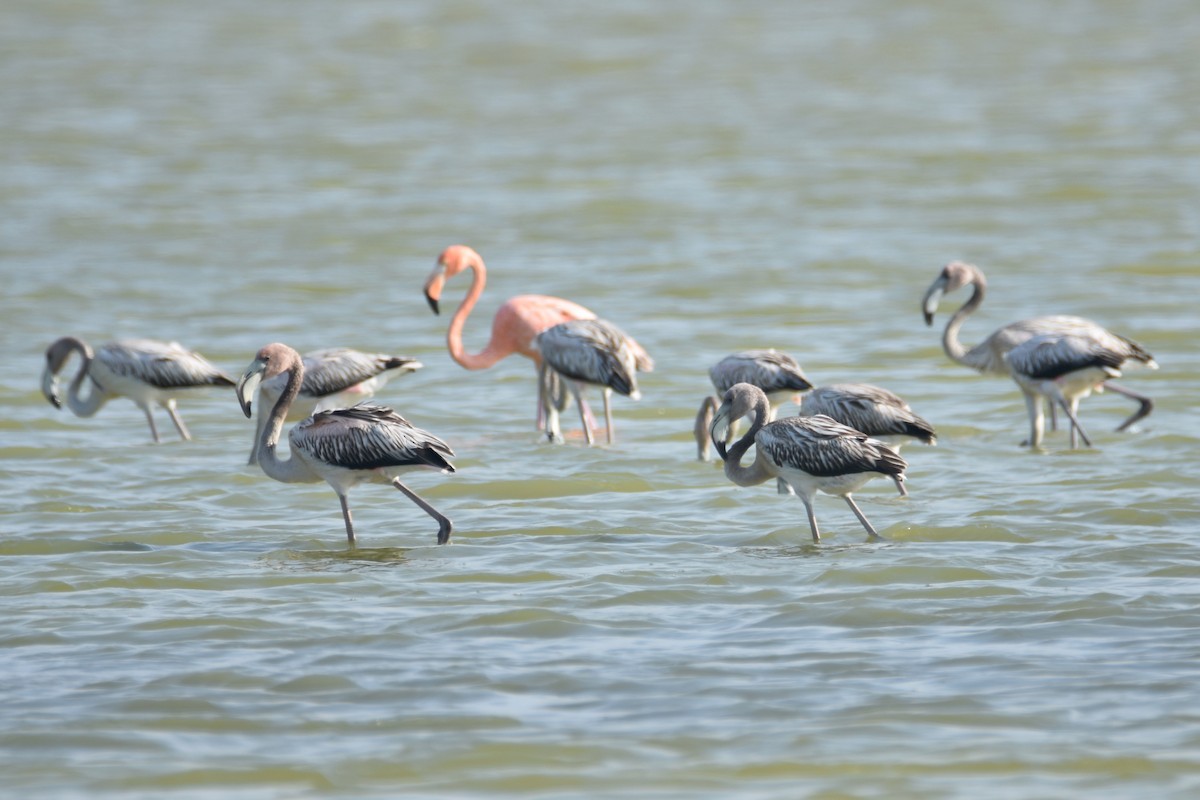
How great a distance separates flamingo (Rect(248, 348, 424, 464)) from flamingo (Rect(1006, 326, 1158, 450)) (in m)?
3.52

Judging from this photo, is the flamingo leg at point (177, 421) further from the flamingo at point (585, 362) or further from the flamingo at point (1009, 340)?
the flamingo at point (1009, 340)

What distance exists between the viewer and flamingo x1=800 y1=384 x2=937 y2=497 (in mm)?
9188

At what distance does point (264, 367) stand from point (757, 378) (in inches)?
108

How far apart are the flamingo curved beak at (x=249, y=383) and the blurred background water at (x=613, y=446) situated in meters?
0.66

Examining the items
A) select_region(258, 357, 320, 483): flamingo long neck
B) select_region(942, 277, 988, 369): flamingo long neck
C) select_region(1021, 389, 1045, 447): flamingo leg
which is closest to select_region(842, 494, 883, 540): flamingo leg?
select_region(258, 357, 320, 483): flamingo long neck

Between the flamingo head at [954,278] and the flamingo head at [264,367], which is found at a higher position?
the flamingo head at [954,278]

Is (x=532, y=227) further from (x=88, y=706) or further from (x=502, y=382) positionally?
(x=88, y=706)

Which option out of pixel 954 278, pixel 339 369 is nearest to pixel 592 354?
pixel 339 369

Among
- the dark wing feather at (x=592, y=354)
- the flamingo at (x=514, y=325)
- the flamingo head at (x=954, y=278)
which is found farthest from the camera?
the flamingo at (x=514, y=325)

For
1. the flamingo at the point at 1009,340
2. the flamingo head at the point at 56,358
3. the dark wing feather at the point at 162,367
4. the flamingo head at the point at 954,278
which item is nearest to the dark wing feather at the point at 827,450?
the flamingo at the point at 1009,340

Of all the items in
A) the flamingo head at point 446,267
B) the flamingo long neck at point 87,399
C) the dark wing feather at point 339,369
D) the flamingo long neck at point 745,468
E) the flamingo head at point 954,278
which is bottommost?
the flamingo long neck at point 745,468

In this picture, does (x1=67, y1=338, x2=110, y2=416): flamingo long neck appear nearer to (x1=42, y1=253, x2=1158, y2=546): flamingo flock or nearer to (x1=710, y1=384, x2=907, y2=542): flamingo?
(x1=42, y1=253, x2=1158, y2=546): flamingo flock

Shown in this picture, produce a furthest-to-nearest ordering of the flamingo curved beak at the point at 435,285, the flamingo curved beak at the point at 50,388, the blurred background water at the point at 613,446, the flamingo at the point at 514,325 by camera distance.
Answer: the flamingo curved beak at the point at 435,285 → the flamingo at the point at 514,325 → the flamingo curved beak at the point at 50,388 → the blurred background water at the point at 613,446

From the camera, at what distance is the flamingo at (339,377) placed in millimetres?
10859
